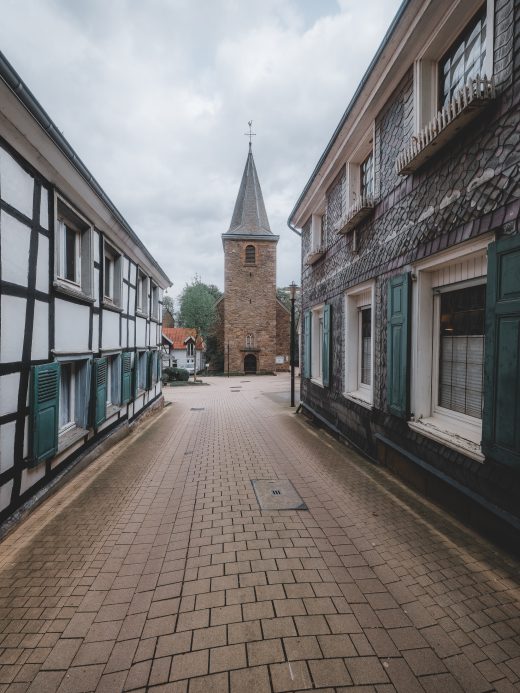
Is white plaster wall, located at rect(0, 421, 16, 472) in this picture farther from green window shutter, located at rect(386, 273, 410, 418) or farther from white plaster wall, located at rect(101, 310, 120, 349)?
green window shutter, located at rect(386, 273, 410, 418)

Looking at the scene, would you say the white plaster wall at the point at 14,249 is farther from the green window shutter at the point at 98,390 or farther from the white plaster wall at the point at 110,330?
the white plaster wall at the point at 110,330

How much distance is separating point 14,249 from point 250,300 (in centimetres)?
2778

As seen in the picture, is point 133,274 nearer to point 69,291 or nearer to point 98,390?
point 98,390

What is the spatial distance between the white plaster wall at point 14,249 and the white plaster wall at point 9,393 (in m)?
1.03

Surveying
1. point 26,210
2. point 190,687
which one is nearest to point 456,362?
point 190,687

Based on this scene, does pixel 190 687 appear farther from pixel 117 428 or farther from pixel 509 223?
pixel 117 428

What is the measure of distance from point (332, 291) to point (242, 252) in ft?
80.2

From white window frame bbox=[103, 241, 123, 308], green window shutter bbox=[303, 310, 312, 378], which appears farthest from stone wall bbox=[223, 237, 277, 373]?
white window frame bbox=[103, 241, 123, 308]

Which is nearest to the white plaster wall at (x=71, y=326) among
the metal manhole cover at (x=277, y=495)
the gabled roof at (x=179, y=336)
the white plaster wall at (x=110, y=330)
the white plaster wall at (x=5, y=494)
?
the white plaster wall at (x=110, y=330)

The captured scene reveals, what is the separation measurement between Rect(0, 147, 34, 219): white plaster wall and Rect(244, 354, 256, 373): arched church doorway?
27491 millimetres

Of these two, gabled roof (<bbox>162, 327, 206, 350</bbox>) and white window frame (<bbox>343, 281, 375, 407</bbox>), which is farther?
gabled roof (<bbox>162, 327, 206, 350</bbox>)

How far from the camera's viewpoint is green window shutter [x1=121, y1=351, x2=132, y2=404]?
311 inches

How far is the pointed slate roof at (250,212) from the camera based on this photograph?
104ft

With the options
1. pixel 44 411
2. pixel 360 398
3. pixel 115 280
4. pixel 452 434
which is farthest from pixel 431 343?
pixel 115 280
